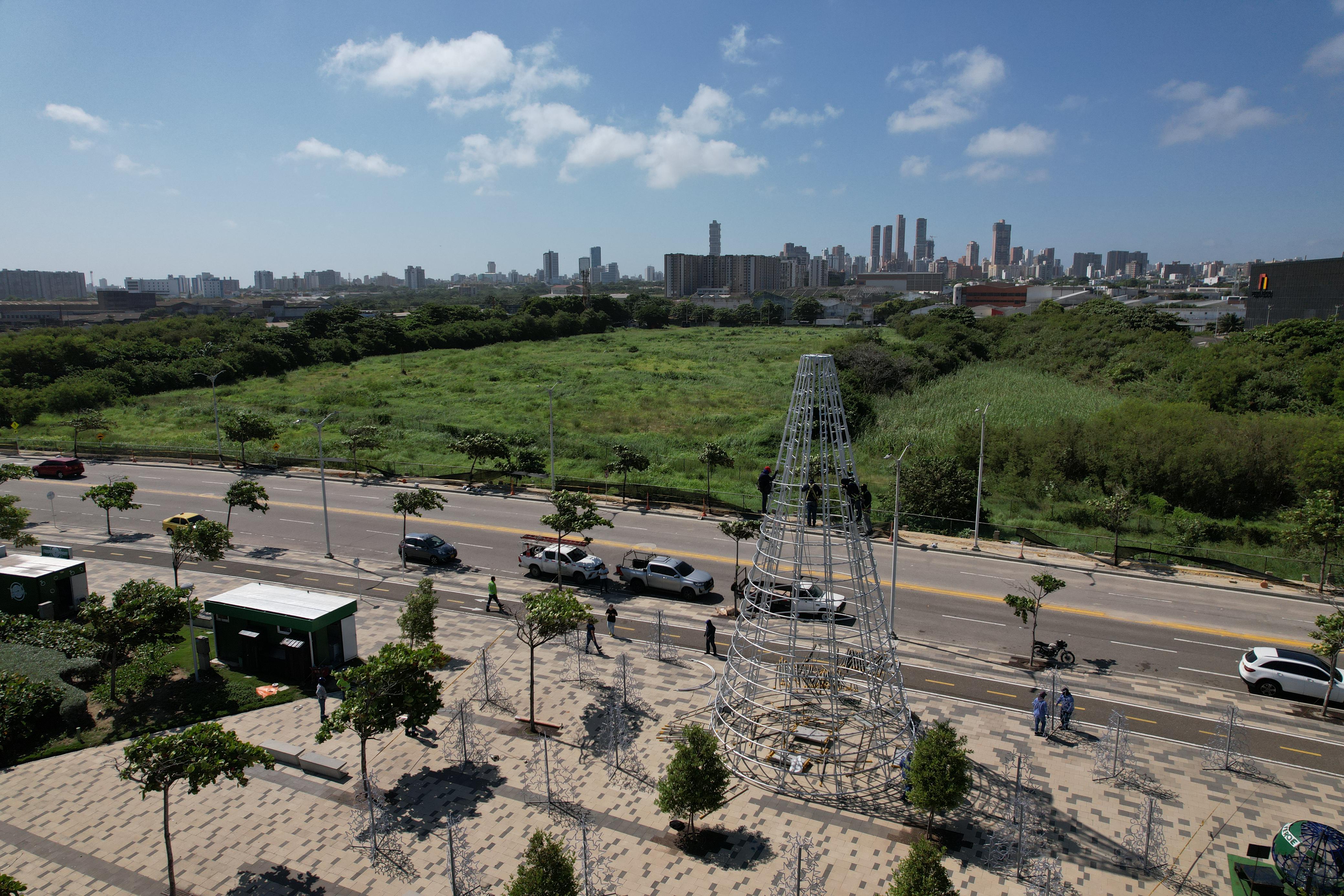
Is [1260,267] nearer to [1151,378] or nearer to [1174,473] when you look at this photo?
[1151,378]

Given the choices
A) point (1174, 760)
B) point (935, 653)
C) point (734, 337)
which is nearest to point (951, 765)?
point (1174, 760)

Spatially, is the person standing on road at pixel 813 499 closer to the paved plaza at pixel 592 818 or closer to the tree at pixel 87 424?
the paved plaza at pixel 592 818

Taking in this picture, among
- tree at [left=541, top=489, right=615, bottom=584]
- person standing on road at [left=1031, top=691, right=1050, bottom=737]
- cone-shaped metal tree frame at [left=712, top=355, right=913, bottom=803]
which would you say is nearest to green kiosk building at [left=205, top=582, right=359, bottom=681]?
tree at [left=541, top=489, right=615, bottom=584]

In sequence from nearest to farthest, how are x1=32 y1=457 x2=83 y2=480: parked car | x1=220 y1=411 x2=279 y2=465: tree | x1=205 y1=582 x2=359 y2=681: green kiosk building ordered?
x1=205 y1=582 x2=359 y2=681: green kiosk building → x1=32 y1=457 x2=83 y2=480: parked car → x1=220 y1=411 x2=279 y2=465: tree

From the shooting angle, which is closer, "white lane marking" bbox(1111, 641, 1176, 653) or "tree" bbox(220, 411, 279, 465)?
"white lane marking" bbox(1111, 641, 1176, 653)

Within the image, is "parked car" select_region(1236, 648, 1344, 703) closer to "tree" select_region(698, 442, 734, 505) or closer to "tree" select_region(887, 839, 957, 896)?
"tree" select_region(887, 839, 957, 896)

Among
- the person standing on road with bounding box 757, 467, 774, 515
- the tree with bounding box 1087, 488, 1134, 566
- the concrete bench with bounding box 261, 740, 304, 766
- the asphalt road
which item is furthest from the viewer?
the tree with bounding box 1087, 488, 1134, 566
